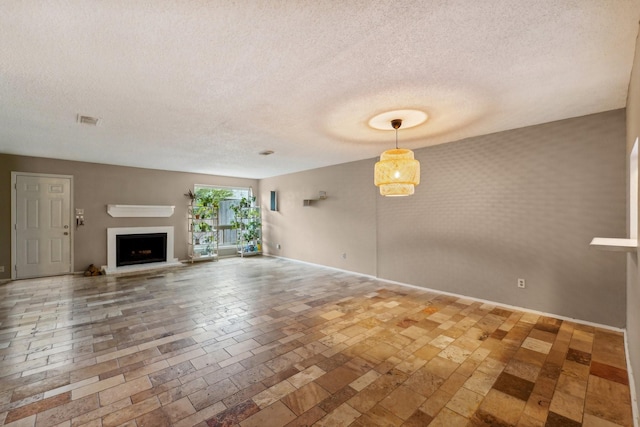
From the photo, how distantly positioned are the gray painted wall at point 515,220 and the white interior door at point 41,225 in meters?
6.30

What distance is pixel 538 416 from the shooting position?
1820mm

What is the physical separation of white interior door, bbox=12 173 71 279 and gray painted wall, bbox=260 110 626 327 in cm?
630

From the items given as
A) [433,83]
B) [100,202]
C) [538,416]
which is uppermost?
[433,83]

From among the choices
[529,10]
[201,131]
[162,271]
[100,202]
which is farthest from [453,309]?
[100,202]

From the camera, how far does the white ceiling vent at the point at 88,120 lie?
3334 millimetres

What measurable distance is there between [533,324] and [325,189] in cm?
462

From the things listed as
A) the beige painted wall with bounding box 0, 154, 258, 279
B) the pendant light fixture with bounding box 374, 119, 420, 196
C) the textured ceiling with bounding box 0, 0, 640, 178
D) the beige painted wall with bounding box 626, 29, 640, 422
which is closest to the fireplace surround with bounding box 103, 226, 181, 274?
the beige painted wall with bounding box 0, 154, 258, 279

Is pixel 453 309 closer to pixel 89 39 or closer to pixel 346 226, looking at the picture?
pixel 346 226

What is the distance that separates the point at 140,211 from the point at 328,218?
462 centimetres

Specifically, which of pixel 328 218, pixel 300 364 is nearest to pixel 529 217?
pixel 300 364

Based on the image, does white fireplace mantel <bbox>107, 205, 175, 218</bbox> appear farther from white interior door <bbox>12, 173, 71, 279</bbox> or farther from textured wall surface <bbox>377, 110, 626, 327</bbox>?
textured wall surface <bbox>377, 110, 626, 327</bbox>

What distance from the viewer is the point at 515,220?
382 cm

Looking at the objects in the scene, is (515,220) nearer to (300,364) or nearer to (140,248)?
(300,364)

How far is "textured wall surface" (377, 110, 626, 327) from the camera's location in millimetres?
3174
